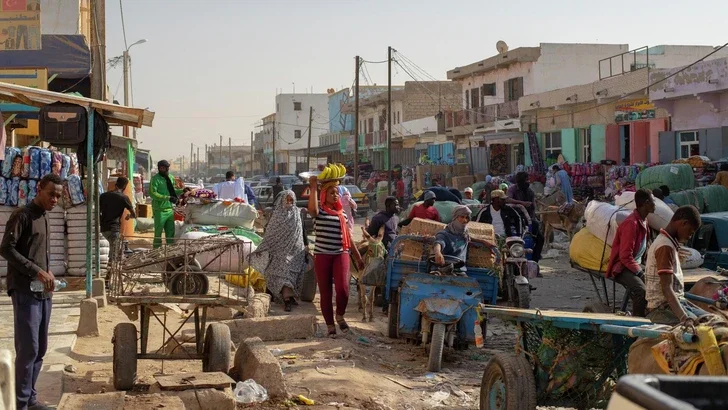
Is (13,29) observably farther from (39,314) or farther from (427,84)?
(427,84)

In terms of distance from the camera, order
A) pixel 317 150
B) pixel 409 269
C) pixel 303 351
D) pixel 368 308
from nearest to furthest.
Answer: pixel 303 351
pixel 409 269
pixel 368 308
pixel 317 150

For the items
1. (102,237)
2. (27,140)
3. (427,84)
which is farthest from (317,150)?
(102,237)

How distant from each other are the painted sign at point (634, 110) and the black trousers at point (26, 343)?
24.8 metres

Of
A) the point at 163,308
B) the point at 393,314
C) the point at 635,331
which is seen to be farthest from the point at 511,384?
the point at 393,314

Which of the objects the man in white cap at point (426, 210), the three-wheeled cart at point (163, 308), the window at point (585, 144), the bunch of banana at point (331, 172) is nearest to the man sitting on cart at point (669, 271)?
the three-wheeled cart at point (163, 308)

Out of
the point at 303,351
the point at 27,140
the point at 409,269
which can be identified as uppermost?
the point at 27,140

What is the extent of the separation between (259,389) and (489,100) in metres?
40.5

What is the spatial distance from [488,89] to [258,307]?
37476 millimetres

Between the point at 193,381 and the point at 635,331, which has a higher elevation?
the point at 635,331

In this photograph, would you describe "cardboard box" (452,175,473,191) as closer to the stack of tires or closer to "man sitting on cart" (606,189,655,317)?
the stack of tires

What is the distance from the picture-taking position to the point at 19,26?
25453 mm

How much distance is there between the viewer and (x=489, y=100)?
4728 centimetres

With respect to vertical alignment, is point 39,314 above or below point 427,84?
below

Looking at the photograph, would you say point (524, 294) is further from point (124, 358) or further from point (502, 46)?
point (502, 46)
